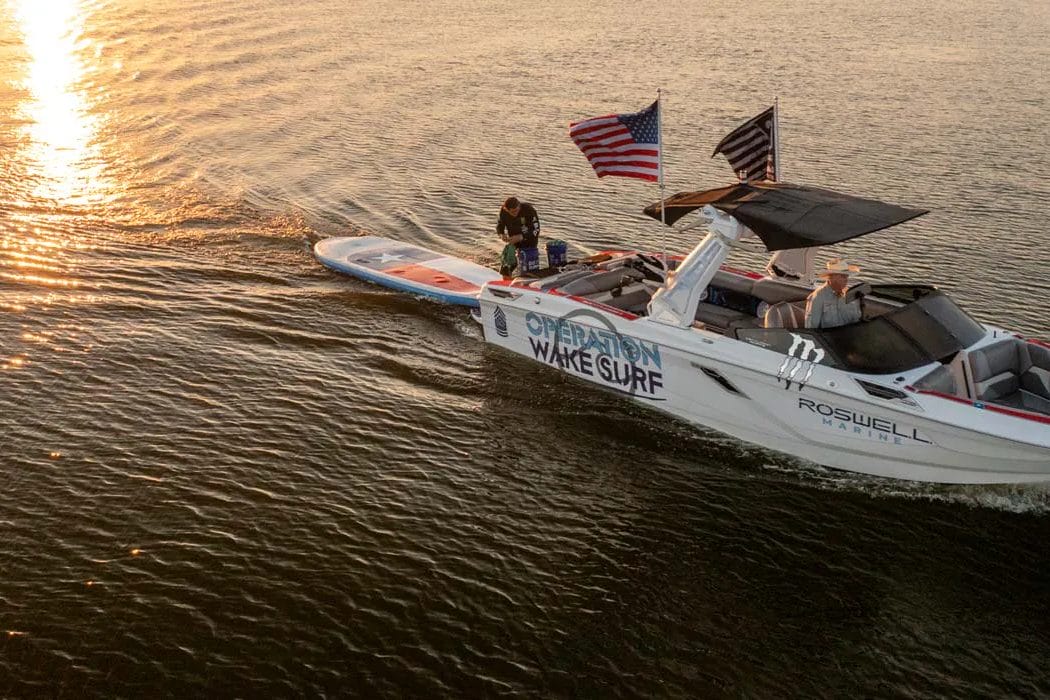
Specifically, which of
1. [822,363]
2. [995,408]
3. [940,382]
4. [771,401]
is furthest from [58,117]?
A: [995,408]

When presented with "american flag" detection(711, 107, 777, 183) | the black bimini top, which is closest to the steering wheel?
the black bimini top

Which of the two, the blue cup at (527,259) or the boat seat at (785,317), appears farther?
the blue cup at (527,259)

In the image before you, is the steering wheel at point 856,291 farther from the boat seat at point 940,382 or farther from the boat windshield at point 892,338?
the boat seat at point 940,382

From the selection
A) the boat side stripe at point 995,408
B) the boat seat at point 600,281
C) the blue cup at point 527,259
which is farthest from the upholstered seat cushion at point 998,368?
the blue cup at point 527,259

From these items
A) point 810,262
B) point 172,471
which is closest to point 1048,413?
point 810,262

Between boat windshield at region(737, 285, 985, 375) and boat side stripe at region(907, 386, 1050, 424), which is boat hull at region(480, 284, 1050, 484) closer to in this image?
boat side stripe at region(907, 386, 1050, 424)
